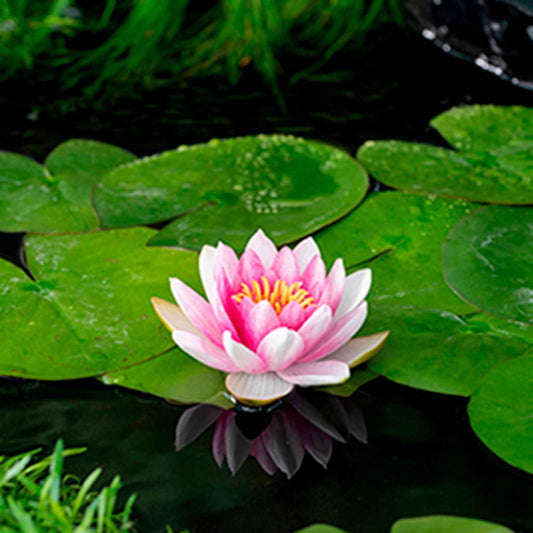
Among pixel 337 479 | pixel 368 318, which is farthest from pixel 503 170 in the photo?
pixel 337 479

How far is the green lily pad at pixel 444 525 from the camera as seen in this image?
2.77 feet

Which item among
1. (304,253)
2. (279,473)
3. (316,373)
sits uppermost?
(304,253)

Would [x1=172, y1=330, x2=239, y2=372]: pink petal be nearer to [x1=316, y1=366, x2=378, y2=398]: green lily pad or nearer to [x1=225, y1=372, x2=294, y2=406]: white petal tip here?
[x1=225, y1=372, x2=294, y2=406]: white petal tip

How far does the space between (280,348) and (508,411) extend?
1.26 ft

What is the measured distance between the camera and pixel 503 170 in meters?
1.72

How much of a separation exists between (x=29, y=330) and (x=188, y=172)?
69 cm

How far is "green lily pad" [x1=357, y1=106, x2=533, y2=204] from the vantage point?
1641 millimetres

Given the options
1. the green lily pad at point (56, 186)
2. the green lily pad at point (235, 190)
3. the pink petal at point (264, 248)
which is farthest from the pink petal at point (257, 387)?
the green lily pad at point (56, 186)

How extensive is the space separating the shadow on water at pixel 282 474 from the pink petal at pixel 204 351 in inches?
4.2

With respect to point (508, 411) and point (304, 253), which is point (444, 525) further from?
point (304, 253)

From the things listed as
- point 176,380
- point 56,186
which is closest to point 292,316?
point 176,380

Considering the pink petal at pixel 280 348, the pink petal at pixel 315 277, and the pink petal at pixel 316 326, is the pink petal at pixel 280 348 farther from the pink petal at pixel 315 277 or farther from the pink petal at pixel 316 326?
the pink petal at pixel 315 277

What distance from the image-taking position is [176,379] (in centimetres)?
115

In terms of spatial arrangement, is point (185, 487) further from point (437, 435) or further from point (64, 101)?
point (64, 101)
